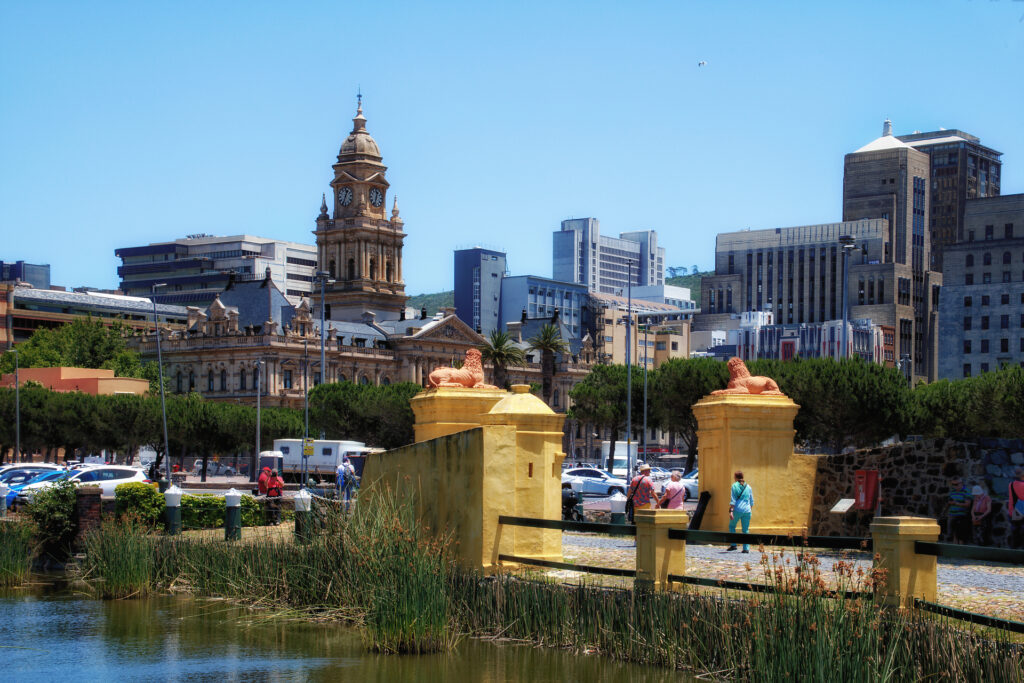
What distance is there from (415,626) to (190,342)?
4158 inches

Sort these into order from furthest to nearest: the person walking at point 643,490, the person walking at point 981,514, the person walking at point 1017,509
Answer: the person walking at point 643,490 → the person walking at point 981,514 → the person walking at point 1017,509

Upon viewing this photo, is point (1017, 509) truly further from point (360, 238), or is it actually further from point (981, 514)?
point (360, 238)

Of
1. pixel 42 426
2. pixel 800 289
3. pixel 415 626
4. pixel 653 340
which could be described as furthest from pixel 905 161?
pixel 415 626

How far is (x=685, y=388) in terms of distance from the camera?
2891 inches

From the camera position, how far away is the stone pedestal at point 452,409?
22438 mm

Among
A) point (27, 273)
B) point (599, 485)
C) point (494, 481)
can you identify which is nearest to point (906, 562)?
point (494, 481)

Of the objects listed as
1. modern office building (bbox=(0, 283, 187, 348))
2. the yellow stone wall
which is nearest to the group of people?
the yellow stone wall

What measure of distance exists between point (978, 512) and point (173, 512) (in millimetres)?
14241

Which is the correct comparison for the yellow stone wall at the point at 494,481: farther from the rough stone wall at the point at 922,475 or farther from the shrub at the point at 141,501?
the shrub at the point at 141,501

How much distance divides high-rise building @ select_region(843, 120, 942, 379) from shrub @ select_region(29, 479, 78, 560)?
163 metres

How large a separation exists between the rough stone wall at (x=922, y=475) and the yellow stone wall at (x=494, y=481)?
5.37 metres

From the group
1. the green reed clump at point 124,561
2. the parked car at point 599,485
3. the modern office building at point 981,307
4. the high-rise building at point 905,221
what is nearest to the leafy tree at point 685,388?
the parked car at point 599,485

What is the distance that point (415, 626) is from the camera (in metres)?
15.1

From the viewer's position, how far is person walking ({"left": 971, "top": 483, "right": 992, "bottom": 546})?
59.8ft
